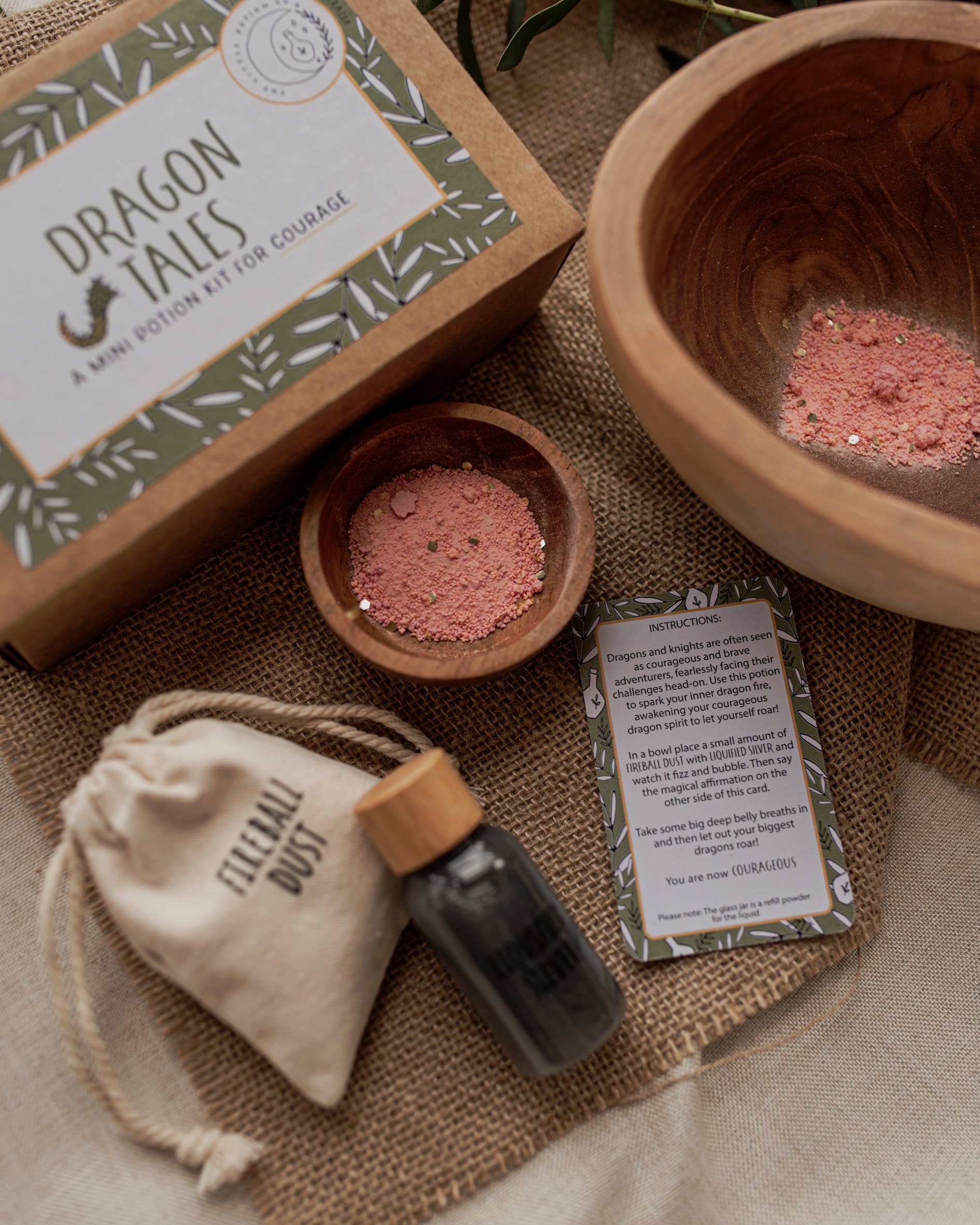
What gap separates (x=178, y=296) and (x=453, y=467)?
283mm

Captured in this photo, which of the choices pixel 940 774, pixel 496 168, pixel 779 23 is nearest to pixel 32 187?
pixel 496 168

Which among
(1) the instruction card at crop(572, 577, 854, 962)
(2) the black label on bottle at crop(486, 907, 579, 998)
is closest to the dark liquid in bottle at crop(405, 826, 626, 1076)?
(2) the black label on bottle at crop(486, 907, 579, 998)

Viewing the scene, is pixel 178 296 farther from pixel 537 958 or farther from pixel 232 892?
pixel 537 958

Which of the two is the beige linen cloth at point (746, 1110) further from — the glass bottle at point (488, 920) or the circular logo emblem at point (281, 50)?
the circular logo emblem at point (281, 50)

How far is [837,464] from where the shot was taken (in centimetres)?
85

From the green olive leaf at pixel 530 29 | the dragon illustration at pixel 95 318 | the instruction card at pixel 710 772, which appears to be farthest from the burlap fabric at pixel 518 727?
the dragon illustration at pixel 95 318

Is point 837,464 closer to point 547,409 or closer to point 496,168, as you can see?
point 547,409

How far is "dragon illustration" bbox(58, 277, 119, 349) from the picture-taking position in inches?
26.2

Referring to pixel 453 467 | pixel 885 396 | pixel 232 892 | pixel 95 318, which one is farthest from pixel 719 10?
pixel 232 892

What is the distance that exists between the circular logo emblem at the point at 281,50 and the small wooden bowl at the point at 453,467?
10.7 inches

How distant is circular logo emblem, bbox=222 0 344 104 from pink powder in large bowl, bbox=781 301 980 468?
19.9 inches

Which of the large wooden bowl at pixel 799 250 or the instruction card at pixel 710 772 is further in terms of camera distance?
the instruction card at pixel 710 772

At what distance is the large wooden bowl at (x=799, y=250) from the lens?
2.04ft

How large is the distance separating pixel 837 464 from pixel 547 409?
0.29 m
